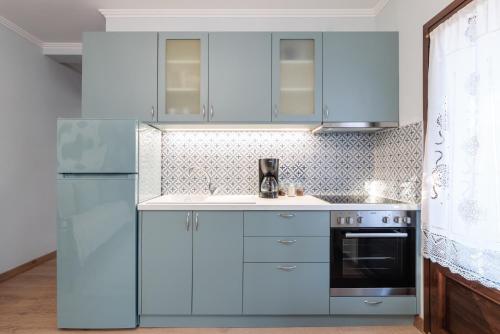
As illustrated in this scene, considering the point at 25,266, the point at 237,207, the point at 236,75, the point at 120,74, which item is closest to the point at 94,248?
the point at 237,207

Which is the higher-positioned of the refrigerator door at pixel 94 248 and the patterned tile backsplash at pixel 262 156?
the patterned tile backsplash at pixel 262 156

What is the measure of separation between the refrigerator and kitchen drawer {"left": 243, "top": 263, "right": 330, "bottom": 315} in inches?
34.3

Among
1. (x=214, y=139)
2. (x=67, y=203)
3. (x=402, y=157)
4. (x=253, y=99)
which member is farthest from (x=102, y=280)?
(x=402, y=157)

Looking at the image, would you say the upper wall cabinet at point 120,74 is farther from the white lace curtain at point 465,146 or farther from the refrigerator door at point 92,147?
the white lace curtain at point 465,146

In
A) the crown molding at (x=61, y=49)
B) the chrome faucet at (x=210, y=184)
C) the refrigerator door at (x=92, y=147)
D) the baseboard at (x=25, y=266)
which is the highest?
the crown molding at (x=61, y=49)

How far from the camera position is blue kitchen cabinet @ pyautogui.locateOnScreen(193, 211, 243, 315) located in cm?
210

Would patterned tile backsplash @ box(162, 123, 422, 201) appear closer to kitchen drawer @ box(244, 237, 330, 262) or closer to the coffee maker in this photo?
the coffee maker

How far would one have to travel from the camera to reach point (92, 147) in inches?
80.5

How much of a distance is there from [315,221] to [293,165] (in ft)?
2.52

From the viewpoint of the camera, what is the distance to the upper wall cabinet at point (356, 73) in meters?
2.36

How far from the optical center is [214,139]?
8.98 ft

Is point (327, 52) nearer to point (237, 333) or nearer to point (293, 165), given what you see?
point (293, 165)

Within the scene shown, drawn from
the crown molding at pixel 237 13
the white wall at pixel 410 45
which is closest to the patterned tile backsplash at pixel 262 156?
the white wall at pixel 410 45

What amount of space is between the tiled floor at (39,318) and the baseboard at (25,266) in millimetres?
69
